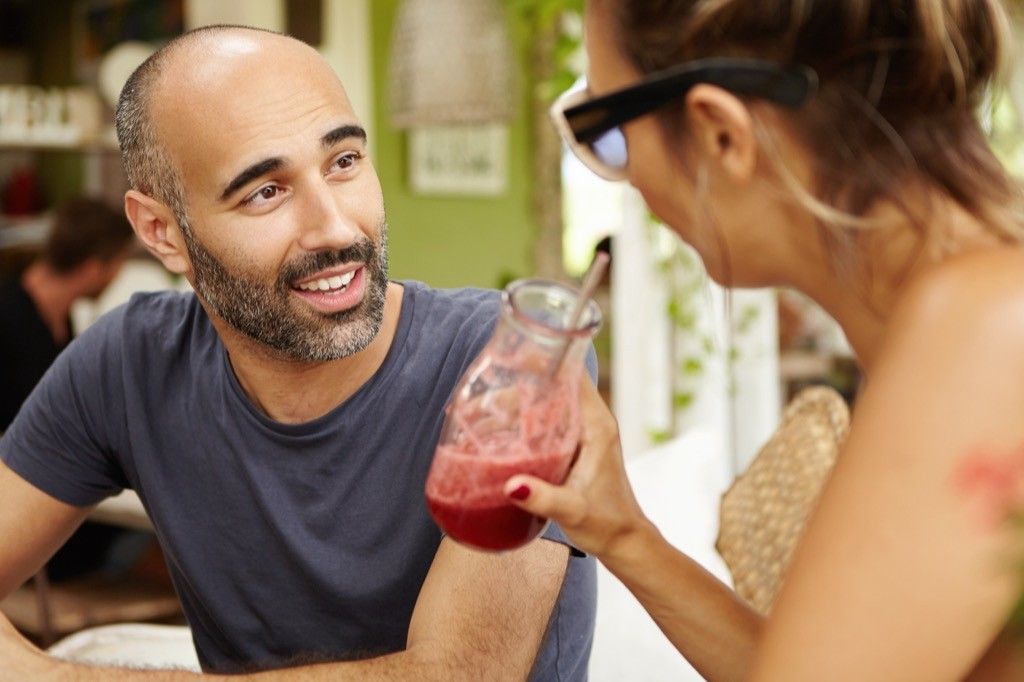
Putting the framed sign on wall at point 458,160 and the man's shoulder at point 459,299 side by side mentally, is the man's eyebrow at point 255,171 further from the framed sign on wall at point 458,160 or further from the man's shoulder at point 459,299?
the framed sign on wall at point 458,160

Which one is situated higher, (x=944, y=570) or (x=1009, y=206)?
(x=1009, y=206)

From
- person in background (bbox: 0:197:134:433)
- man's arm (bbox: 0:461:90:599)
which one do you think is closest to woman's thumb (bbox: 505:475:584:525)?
man's arm (bbox: 0:461:90:599)

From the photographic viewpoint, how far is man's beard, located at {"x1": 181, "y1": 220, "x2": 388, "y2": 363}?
1.63 m

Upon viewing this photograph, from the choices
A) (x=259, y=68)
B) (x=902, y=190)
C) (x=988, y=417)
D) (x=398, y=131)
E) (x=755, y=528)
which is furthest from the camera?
(x=398, y=131)

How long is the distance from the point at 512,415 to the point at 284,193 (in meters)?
0.75

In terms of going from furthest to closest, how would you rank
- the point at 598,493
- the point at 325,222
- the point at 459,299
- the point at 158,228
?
the point at 158,228 < the point at 459,299 < the point at 325,222 < the point at 598,493

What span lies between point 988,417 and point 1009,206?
0.22 metres

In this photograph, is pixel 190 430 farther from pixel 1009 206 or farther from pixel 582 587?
pixel 1009 206

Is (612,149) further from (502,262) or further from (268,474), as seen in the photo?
(502,262)

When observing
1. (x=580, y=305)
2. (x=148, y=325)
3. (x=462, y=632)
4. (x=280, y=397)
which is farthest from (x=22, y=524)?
(x=580, y=305)

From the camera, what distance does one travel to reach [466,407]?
108 centimetres

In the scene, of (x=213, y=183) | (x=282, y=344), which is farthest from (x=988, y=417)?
(x=213, y=183)

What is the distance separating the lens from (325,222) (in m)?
1.63

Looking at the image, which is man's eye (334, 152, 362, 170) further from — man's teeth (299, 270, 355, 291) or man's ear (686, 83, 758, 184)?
man's ear (686, 83, 758, 184)
